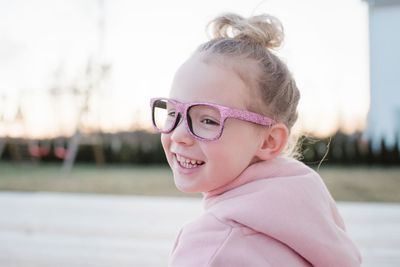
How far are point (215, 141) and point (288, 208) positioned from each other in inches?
7.7

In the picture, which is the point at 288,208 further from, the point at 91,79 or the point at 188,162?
the point at 91,79

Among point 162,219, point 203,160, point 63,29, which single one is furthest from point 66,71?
point 203,160

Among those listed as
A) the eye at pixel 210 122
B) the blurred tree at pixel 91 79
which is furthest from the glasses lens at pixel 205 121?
the blurred tree at pixel 91 79

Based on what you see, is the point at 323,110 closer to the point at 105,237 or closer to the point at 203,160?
the point at 105,237

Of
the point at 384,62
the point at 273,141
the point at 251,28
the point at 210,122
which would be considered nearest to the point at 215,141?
the point at 210,122

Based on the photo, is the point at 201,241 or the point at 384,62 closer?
the point at 201,241

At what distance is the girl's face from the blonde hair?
0.03 m

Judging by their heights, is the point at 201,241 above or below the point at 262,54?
below

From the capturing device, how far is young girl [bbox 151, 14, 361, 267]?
98 centimetres

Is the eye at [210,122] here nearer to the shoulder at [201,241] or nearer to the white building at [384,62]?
the shoulder at [201,241]

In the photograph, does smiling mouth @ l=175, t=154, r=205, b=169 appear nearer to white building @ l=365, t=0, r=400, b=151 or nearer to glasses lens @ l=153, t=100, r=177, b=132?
glasses lens @ l=153, t=100, r=177, b=132

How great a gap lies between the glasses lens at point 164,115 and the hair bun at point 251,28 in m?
0.20

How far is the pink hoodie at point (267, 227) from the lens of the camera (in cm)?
96

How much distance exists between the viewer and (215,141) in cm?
110
